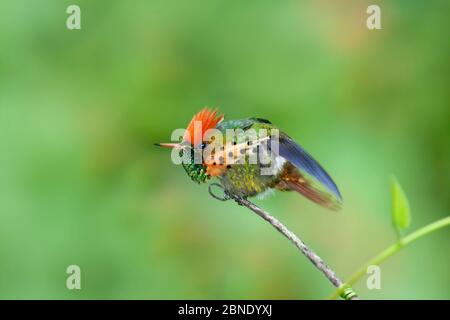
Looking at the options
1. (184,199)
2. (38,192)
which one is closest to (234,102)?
(184,199)

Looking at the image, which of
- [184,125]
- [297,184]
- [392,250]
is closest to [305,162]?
[297,184]

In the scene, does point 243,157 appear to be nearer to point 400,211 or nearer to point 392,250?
point 400,211

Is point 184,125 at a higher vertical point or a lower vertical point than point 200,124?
higher

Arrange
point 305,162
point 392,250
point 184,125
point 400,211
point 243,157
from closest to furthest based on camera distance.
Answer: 1. point 392,250
2. point 400,211
3. point 305,162
4. point 243,157
5. point 184,125

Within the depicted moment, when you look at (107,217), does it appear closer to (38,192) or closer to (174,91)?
(38,192)

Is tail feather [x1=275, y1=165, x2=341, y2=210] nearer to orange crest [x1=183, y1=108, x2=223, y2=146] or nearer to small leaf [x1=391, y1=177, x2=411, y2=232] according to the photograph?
orange crest [x1=183, y1=108, x2=223, y2=146]
